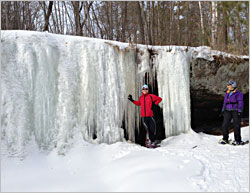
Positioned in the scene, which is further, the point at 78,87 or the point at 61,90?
the point at 78,87

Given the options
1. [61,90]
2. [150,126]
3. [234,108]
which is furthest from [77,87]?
[234,108]

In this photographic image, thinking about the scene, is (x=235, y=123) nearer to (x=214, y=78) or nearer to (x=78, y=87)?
(x=214, y=78)

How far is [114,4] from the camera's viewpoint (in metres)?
9.05

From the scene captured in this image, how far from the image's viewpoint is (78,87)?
361 centimetres

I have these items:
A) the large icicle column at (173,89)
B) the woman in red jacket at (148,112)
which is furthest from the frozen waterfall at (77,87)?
the woman in red jacket at (148,112)

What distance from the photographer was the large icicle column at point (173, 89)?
4.46 metres

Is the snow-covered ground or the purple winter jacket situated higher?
the purple winter jacket

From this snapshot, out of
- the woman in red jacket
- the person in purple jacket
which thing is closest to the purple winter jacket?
the person in purple jacket

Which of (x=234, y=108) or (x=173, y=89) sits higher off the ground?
(x=173, y=89)

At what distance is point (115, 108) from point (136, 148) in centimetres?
89

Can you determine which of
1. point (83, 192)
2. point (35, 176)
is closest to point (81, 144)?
point (35, 176)

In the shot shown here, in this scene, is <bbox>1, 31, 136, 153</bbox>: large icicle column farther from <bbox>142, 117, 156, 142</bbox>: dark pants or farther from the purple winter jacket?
the purple winter jacket

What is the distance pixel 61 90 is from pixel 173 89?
8.33 feet

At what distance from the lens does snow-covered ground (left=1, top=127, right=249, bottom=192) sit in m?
2.20
